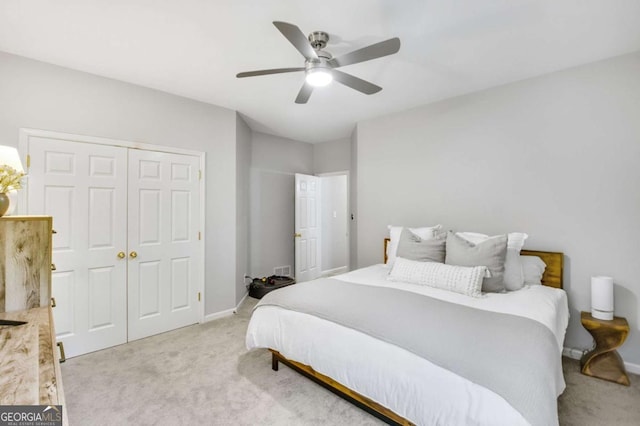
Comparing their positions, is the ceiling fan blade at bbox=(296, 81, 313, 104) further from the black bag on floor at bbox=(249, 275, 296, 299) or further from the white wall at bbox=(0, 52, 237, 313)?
the black bag on floor at bbox=(249, 275, 296, 299)

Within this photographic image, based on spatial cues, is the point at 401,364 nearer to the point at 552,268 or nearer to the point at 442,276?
the point at 442,276

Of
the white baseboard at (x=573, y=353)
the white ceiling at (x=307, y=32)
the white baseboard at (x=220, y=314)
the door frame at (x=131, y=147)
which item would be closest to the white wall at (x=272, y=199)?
the white baseboard at (x=220, y=314)

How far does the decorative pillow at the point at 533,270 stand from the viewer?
8.45 ft

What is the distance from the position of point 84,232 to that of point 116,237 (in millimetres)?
255

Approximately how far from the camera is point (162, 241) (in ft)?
10.5

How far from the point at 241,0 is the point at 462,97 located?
100.0 inches

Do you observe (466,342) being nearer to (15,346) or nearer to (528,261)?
(528,261)

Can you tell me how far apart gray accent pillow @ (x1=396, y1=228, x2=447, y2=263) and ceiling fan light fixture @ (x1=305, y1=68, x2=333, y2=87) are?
1.68 meters

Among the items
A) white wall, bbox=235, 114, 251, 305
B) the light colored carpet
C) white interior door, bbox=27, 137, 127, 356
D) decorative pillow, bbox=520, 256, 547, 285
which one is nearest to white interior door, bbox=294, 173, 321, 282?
white wall, bbox=235, 114, 251, 305

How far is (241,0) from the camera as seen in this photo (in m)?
1.79

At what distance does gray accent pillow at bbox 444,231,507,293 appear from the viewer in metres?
2.34

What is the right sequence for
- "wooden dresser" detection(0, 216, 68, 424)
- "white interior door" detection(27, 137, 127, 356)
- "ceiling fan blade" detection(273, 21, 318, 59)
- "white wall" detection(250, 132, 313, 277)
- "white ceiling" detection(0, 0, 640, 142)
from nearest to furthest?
"wooden dresser" detection(0, 216, 68, 424), "ceiling fan blade" detection(273, 21, 318, 59), "white ceiling" detection(0, 0, 640, 142), "white interior door" detection(27, 137, 127, 356), "white wall" detection(250, 132, 313, 277)

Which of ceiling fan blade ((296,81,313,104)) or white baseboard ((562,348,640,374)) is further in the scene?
white baseboard ((562,348,640,374))

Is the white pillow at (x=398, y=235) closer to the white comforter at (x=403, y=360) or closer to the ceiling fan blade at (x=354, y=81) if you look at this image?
the white comforter at (x=403, y=360)
